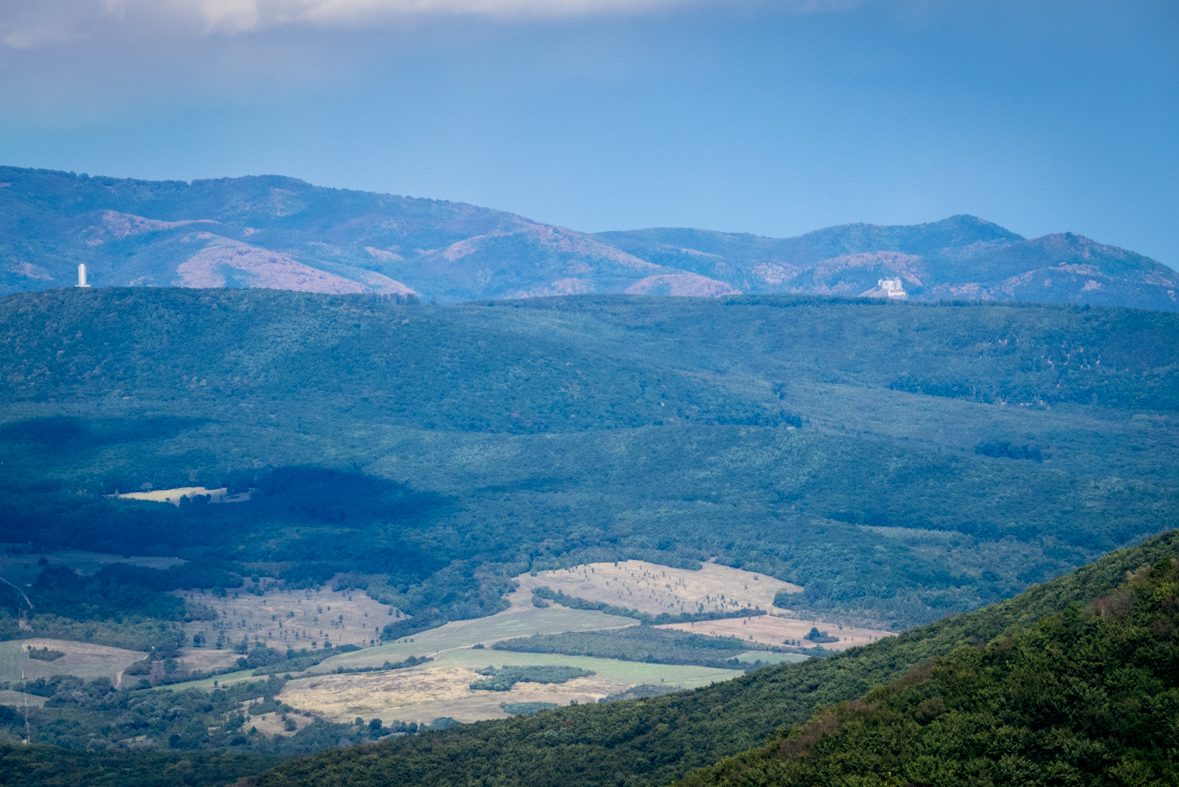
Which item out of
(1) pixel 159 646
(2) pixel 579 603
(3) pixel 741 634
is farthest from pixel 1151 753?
(2) pixel 579 603

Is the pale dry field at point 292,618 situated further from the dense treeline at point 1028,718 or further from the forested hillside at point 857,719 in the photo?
the dense treeline at point 1028,718

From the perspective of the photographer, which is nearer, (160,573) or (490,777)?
(490,777)

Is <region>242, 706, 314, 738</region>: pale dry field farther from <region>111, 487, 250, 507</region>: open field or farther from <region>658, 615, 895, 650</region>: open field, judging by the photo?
<region>111, 487, 250, 507</region>: open field

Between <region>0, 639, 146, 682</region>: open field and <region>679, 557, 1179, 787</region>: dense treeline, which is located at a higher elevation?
<region>679, 557, 1179, 787</region>: dense treeline

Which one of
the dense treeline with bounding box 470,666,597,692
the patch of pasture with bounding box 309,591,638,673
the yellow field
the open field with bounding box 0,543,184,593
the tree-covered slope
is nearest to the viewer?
the tree-covered slope

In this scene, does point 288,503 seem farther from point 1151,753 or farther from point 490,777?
point 1151,753

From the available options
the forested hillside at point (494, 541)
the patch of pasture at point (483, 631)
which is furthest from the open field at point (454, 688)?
the patch of pasture at point (483, 631)

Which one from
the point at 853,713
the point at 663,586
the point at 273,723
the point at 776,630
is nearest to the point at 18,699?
the point at 273,723

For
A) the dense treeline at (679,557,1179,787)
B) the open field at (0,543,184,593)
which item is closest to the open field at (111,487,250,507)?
the open field at (0,543,184,593)
